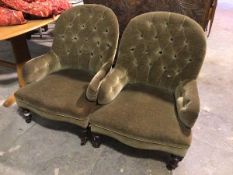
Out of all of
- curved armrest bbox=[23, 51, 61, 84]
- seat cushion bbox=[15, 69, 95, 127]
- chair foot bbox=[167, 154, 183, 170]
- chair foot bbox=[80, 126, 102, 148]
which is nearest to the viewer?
chair foot bbox=[167, 154, 183, 170]

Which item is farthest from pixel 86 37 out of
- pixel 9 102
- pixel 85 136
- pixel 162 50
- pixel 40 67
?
pixel 9 102

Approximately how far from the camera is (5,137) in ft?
6.12

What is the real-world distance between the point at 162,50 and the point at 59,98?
0.89 meters

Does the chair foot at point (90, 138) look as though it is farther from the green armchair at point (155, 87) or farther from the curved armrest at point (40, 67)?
the curved armrest at point (40, 67)

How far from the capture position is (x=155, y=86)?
1.84m

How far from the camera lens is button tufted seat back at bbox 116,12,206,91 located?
166 centimetres

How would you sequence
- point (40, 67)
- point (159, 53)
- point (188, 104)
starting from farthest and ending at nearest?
point (40, 67) → point (159, 53) → point (188, 104)

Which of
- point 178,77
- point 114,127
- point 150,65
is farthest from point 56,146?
point 178,77

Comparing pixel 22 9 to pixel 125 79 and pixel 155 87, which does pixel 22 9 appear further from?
pixel 155 87

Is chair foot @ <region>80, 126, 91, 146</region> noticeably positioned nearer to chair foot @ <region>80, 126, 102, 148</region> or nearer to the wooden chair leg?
chair foot @ <region>80, 126, 102, 148</region>

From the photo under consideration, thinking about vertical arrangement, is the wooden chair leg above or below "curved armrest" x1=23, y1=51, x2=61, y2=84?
below

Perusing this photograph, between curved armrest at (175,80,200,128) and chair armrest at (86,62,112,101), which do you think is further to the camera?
chair armrest at (86,62,112,101)

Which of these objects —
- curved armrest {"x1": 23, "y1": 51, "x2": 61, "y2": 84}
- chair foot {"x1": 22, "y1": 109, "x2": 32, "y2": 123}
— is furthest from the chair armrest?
chair foot {"x1": 22, "y1": 109, "x2": 32, "y2": 123}

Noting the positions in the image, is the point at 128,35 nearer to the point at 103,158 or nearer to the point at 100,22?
the point at 100,22
